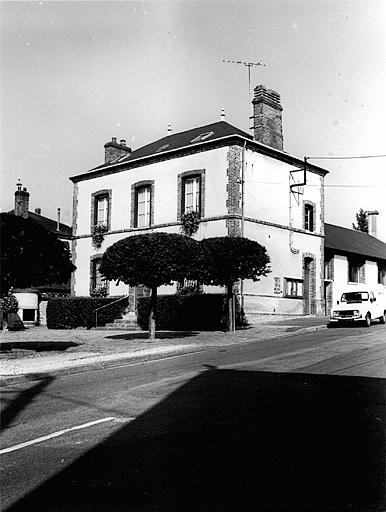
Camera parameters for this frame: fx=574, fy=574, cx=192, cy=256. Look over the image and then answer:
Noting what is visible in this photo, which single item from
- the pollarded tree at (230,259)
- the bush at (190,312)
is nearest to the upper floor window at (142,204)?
the bush at (190,312)

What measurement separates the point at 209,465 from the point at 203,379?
4.73 meters

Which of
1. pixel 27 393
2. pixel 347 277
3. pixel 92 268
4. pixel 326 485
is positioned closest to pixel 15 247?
pixel 27 393

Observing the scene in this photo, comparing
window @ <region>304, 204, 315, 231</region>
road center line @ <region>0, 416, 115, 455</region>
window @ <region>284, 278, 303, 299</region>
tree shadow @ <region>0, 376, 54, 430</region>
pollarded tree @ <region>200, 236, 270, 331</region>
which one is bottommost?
tree shadow @ <region>0, 376, 54, 430</region>

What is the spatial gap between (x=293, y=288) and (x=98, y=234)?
11.2m

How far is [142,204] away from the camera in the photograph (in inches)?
1188

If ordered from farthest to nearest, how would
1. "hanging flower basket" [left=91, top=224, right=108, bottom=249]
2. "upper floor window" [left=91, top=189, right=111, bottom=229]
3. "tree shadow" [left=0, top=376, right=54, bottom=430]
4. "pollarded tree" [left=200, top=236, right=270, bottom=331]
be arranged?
"upper floor window" [left=91, top=189, right=111, bottom=229] → "hanging flower basket" [left=91, top=224, right=108, bottom=249] → "pollarded tree" [left=200, top=236, right=270, bottom=331] → "tree shadow" [left=0, top=376, right=54, bottom=430]

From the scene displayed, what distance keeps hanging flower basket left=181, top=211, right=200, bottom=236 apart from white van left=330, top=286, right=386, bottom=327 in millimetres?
7631

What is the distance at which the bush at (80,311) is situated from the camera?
2786cm

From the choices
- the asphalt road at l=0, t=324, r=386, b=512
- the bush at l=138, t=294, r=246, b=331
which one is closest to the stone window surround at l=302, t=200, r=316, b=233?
the bush at l=138, t=294, r=246, b=331

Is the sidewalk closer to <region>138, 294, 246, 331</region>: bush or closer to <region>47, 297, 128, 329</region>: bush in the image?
<region>138, 294, 246, 331</region>: bush

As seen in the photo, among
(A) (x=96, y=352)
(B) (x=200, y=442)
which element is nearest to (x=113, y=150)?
(A) (x=96, y=352)

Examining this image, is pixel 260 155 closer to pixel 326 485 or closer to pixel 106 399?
pixel 106 399

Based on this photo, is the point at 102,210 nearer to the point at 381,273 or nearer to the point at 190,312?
the point at 190,312

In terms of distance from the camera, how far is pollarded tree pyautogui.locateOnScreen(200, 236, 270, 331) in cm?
1978
